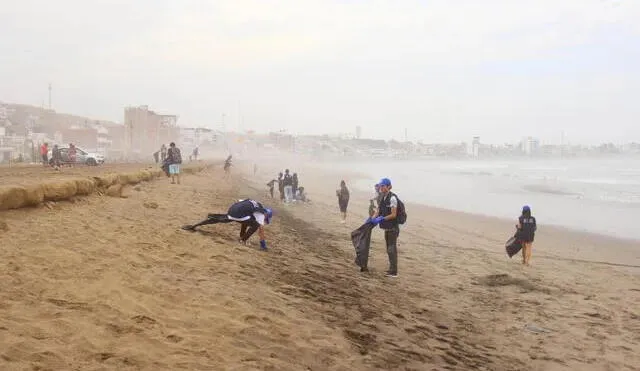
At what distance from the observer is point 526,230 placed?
11195 millimetres

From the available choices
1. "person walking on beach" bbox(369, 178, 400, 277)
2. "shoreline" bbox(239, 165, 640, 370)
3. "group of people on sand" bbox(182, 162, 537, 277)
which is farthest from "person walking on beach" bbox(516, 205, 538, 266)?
"person walking on beach" bbox(369, 178, 400, 277)

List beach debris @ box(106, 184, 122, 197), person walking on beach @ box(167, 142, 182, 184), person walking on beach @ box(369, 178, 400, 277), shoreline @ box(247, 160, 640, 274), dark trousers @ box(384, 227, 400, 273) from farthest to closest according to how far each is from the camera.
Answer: person walking on beach @ box(167, 142, 182, 184), shoreline @ box(247, 160, 640, 274), beach debris @ box(106, 184, 122, 197), dark trousers @ box(384, 227, 400, 273), person walking on beach @ box(369, 178, 400, 277)

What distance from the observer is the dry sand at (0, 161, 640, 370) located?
407 cm

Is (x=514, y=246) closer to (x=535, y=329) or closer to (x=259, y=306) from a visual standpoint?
(x=535, y=329)

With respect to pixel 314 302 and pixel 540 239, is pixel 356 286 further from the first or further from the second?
pixel 540 239

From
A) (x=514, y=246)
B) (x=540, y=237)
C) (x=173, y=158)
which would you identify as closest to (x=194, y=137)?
(x=173, y=158)

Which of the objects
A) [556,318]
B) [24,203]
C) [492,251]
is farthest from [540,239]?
[24,203]

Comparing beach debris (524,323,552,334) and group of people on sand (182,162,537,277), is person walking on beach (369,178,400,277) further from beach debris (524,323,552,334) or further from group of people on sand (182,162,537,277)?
beach debris (524,323,552,334)

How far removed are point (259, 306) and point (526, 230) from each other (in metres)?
7.86

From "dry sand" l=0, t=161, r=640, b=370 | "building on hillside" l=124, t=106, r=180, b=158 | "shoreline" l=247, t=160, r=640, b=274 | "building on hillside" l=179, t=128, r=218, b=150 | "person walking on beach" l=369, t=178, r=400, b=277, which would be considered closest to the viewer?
"dry sand" l=0, t=161, r=640, b=370

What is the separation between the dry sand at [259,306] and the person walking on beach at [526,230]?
854 mm

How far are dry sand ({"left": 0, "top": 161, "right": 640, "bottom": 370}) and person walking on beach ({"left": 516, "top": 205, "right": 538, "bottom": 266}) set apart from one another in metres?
0.85

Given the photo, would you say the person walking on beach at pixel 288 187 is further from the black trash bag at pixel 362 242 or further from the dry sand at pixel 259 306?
the black trash bag at pixel 362 242

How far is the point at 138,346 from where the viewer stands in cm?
394
